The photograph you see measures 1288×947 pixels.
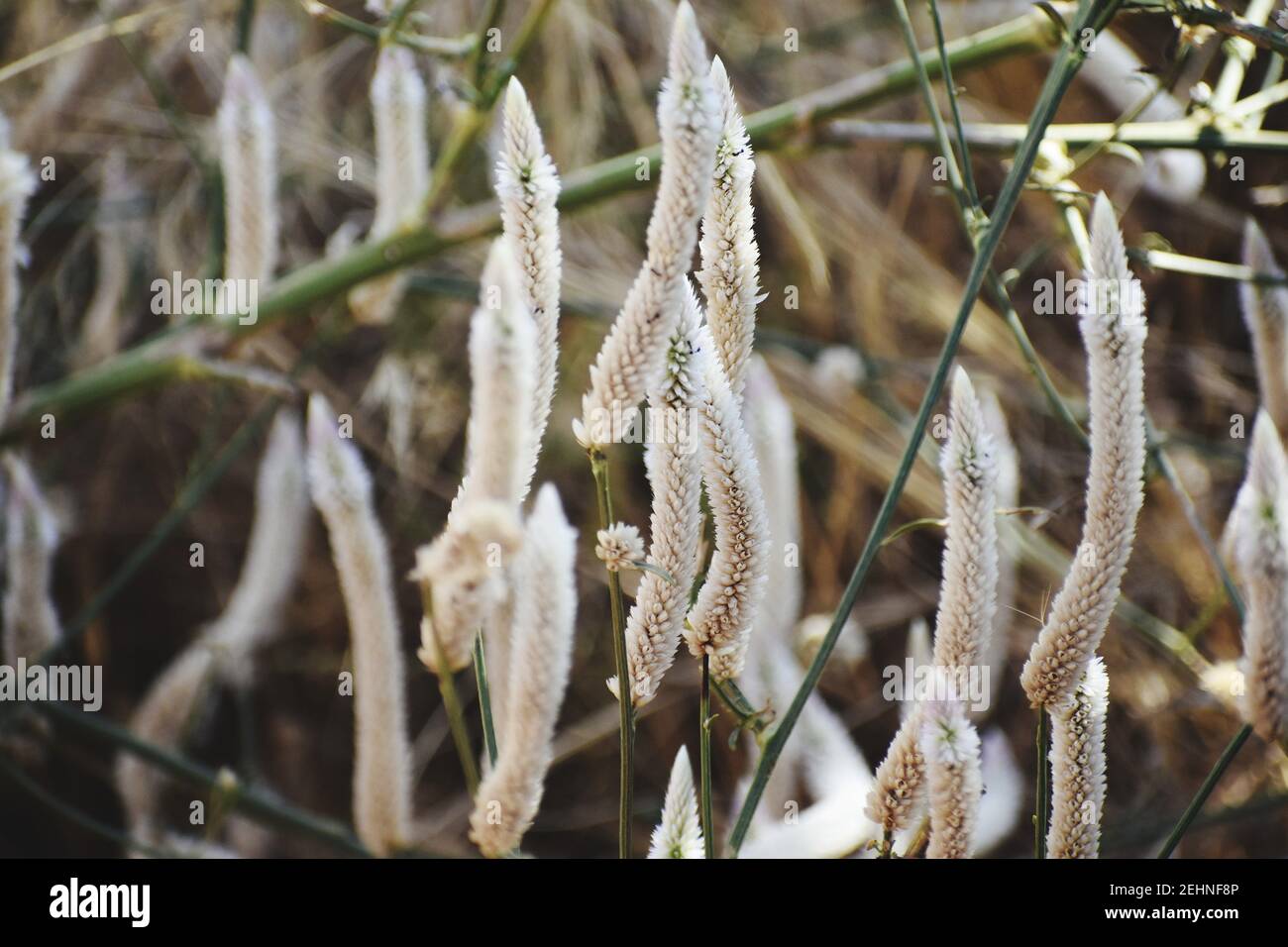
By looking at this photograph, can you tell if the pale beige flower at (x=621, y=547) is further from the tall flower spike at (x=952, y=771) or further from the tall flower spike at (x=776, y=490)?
the tall flower spike at (x=776, y=490)

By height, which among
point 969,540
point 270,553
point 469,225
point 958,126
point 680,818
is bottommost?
point 680,818

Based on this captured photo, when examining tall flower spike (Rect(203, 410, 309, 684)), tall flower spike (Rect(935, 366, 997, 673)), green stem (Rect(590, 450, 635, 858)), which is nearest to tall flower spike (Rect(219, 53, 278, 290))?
tall flower spike (Rect(203, 410, 309, 684))

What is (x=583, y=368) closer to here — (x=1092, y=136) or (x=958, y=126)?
(x=1092, y=136)

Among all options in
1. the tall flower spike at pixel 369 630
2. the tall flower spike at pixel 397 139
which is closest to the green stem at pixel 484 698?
the tall flower spike at pixel 369 630

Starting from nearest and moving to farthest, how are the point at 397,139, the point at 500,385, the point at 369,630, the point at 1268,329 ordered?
the point at 500,385 → the point at 369,630 → the point at 1268,329 → the point at 397,139

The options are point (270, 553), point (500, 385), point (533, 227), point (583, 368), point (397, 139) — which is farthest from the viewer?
point (583, 368)

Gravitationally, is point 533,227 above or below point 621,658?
above

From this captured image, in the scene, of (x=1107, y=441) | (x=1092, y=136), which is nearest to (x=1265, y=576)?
(x=1107, y=441)
